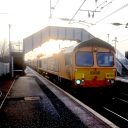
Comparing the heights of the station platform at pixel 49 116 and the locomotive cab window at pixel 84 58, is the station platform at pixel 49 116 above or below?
below

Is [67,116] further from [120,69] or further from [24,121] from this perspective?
[120,69]

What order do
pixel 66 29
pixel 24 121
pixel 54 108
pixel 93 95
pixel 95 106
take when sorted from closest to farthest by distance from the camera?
pixel 24 121 → pixel 54 108 → pixel 95 106 → pixel 93 95 → pixel 66 29

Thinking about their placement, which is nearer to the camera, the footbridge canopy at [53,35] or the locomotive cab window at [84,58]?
the locomotive cab window at [84,58]

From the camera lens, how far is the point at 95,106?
1552 cm

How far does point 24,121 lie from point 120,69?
77.1ft

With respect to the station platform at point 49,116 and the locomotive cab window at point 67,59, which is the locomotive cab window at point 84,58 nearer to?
the locomotive cab window at point 67,59

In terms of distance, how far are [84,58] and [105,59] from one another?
1.21m

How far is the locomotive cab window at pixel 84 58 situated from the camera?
17.5 m

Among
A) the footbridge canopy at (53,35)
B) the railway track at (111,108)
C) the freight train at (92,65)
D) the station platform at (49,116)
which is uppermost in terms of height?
the footbridge canopy at (53,35)

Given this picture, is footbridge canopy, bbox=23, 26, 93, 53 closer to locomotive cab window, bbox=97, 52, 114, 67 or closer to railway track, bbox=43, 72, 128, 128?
railway track, bbox=43, 72, 128, 128

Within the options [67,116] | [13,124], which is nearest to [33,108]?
[67,116]

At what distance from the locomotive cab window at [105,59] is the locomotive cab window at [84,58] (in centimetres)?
47

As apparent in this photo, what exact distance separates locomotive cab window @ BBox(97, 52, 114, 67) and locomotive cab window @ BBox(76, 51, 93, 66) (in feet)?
1.54

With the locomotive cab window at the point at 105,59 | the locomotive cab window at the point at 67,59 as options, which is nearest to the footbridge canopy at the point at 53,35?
the locomotive cab window at the point at 67,59
